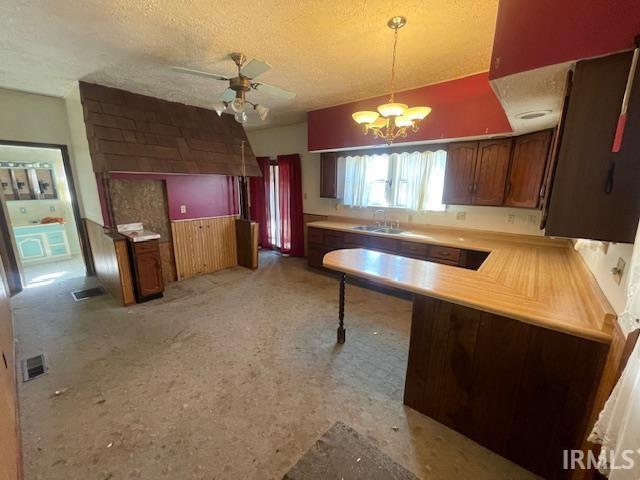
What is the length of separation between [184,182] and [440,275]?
157 inches

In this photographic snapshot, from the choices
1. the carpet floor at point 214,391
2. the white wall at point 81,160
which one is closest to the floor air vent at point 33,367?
the carpet floor at point 214,391

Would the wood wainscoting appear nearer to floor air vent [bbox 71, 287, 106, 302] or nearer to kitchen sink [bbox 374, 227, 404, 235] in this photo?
floor air vent [bbox 71, 287, 106, 302]

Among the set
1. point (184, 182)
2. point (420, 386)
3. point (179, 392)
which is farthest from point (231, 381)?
point (184, 182)

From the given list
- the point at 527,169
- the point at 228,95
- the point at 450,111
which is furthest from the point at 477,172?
the point at 228,95

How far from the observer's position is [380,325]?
115 inches

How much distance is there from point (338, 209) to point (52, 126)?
4466 millimetres

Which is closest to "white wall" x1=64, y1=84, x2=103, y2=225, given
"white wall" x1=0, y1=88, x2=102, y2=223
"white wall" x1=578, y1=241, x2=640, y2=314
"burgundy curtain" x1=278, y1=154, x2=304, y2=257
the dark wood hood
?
"white wall" x1=0, y1=88, x2=102, y2=223

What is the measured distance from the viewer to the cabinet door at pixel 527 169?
2570 mm

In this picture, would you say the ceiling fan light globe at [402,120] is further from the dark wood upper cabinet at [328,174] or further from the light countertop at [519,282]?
the dark wood upper cabinet at [328,174]

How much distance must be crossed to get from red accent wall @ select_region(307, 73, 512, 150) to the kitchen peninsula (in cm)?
164

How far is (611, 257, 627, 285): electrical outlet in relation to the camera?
1.23 m

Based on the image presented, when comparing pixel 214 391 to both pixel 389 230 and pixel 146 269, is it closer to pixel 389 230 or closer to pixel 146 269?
pixel 146 269

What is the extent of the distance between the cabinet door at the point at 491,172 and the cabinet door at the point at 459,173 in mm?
64

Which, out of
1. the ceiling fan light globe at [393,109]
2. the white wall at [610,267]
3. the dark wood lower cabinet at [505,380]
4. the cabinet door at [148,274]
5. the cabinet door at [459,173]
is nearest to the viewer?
the white wall at [610,267]
